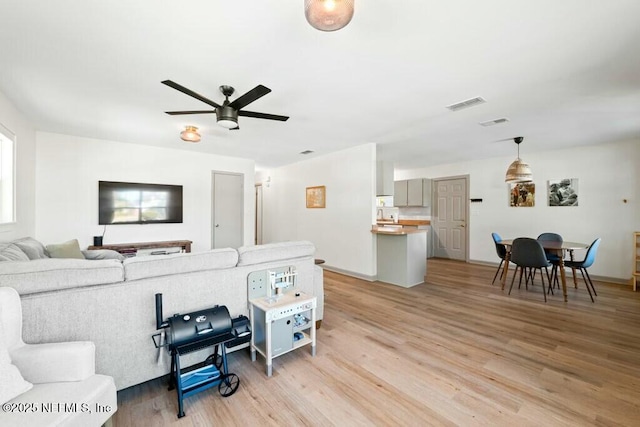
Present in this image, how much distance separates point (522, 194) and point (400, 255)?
3336 millimetres

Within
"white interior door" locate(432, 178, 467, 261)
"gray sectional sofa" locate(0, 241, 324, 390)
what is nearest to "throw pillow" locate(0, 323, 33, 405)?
"gray sectional sofa" locate(0, 241, 324, 390)

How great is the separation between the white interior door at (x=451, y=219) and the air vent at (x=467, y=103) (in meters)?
3.93

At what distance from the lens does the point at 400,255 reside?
173 inches

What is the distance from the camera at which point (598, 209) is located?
15.6 ft

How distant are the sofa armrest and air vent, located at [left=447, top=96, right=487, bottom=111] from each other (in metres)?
3.66

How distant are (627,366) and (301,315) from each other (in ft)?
8.57

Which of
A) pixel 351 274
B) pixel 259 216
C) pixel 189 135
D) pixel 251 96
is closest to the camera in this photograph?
pixel 251 96

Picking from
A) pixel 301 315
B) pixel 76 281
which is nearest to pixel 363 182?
pixel 301 315

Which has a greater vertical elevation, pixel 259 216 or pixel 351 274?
pixel 259 216

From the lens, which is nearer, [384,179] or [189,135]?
[189,135]

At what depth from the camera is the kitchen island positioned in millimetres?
4312

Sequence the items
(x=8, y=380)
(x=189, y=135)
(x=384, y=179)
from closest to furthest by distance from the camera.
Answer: (x=8, y=380) < (x=189, y=135) < (x=384, y=179)

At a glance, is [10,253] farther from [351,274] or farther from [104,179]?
[351,274]

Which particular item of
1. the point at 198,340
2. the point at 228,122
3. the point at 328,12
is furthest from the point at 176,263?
the point at 328,12
